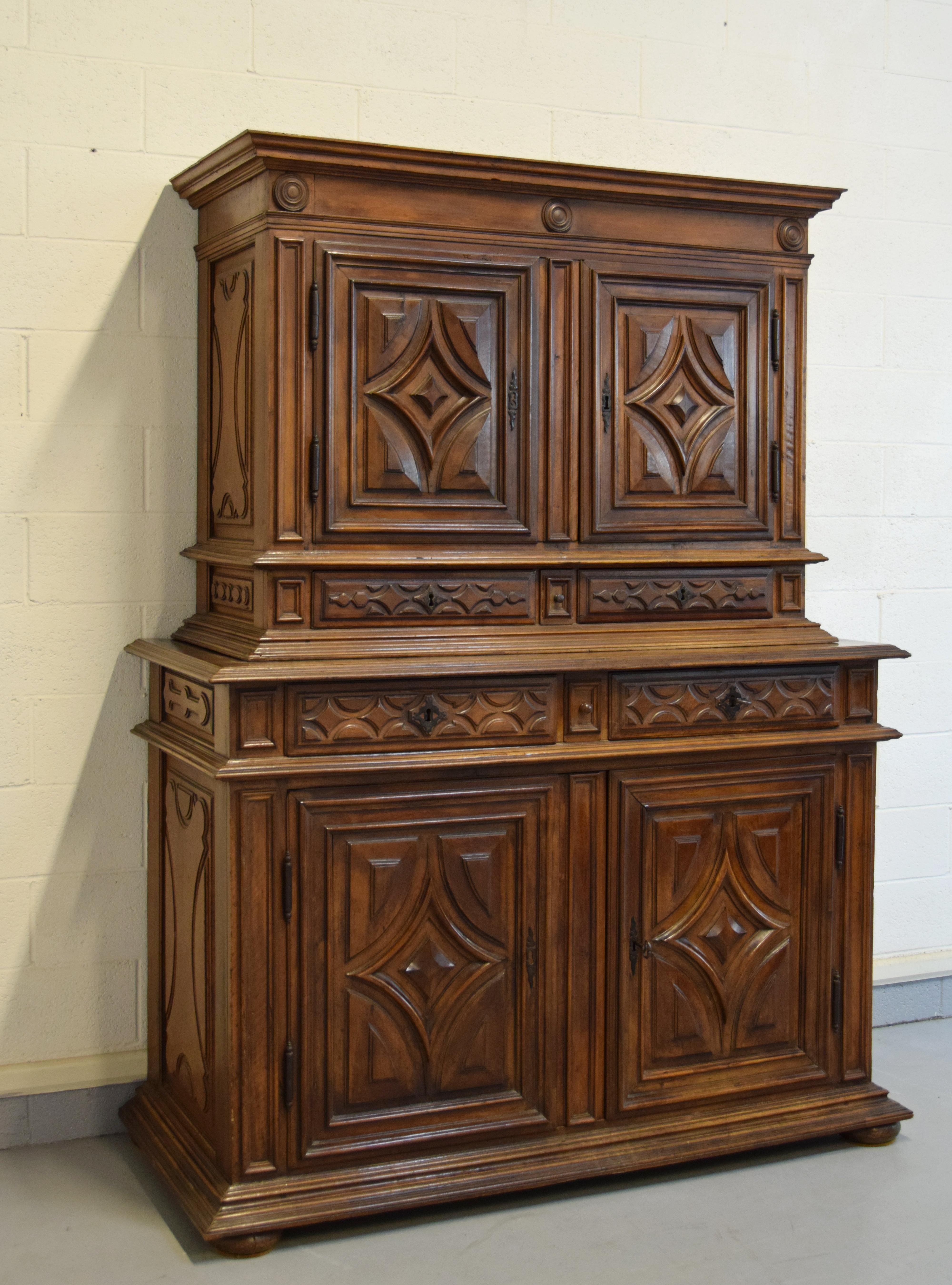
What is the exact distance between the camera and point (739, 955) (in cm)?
300

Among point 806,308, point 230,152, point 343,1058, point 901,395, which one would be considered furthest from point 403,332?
point 901,395

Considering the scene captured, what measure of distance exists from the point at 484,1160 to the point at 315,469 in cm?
144

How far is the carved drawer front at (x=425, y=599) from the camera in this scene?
272 cm

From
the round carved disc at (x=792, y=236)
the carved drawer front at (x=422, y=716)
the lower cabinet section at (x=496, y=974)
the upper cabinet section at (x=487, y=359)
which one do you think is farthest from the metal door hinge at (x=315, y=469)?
the round carved disc at (x=792, y=236)

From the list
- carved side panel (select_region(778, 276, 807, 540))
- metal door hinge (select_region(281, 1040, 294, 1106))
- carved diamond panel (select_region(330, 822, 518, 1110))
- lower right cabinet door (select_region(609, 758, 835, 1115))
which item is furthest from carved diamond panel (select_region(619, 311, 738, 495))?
metal door hinge (select_region(281, 1040, 294, 1106))

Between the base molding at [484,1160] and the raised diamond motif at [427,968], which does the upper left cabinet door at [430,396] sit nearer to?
the raised diamond motif at [427,968]

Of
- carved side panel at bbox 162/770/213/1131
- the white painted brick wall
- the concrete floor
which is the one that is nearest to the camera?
the concrete floor

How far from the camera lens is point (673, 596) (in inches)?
117

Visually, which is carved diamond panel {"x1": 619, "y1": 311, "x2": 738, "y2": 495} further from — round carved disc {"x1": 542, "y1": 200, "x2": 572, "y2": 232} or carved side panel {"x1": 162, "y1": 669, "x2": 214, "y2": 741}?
carved side panel {"x1": 162, "y1": 669, "x2": 214, "y2": 741}

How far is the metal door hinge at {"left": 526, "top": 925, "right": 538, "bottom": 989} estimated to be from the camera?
2834 mm

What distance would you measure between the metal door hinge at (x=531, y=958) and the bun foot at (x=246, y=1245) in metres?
0.70

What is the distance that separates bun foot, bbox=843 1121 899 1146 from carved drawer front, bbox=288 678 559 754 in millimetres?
1201

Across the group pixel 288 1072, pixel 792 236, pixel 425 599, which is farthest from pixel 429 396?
pixel 288 1072

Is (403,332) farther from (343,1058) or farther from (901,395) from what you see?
(901,395)
